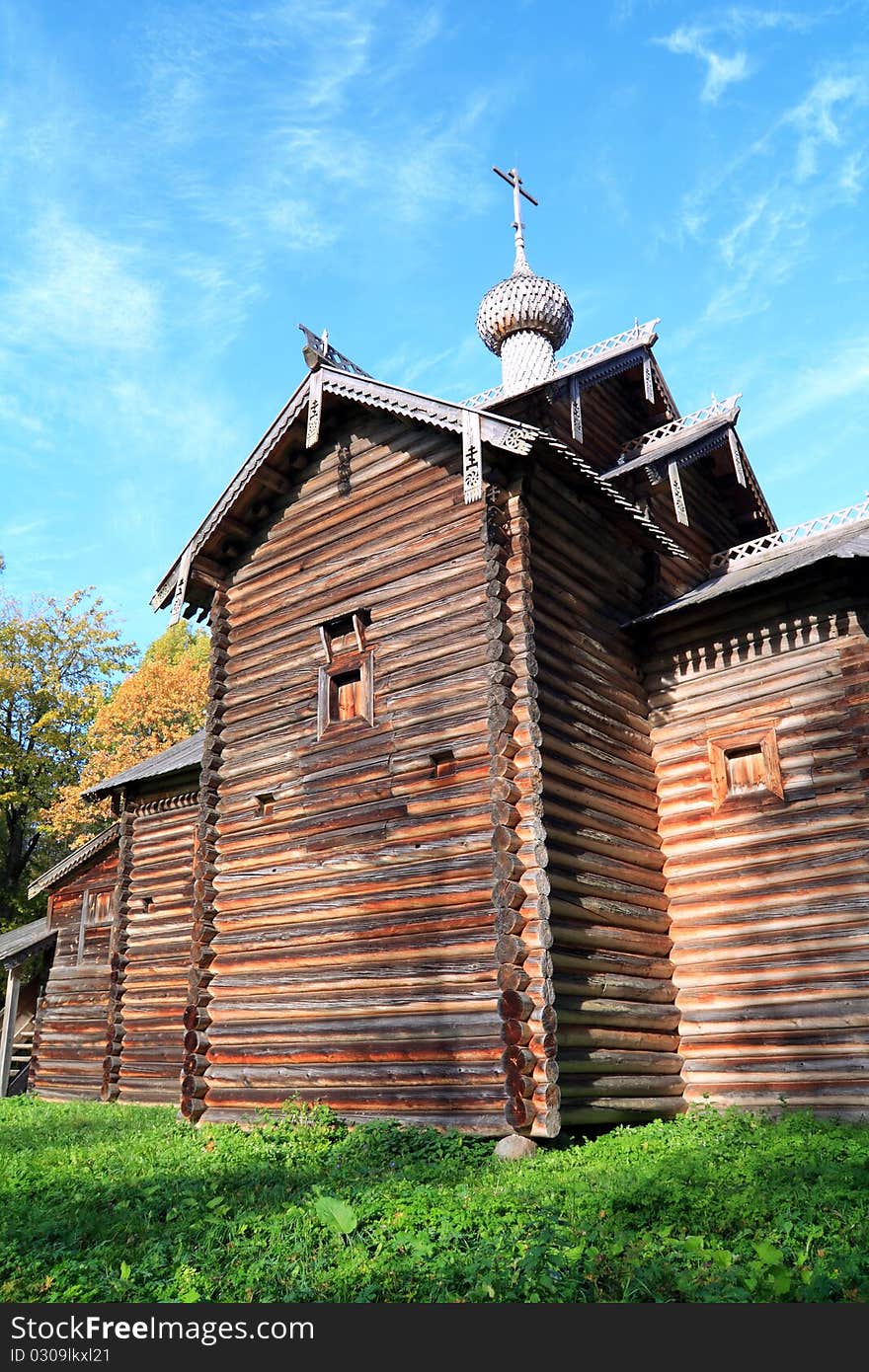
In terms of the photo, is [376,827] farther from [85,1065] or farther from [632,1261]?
[85,1065]

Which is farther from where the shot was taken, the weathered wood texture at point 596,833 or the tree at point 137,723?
the tree at point 137,723

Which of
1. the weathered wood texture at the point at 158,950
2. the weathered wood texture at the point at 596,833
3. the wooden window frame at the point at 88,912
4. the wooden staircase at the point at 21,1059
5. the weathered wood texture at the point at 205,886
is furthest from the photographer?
the wooden staircase at the point at 21,1059

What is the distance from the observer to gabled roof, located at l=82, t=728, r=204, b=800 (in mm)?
18859

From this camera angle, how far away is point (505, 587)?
12.4 meters

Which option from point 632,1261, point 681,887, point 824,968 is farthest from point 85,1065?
point 632,1261

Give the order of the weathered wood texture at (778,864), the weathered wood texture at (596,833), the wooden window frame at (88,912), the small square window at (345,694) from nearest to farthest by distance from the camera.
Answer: the weathered wood texture at (596,833) → the weathered wood texture at (778,864) → the small square window at (345,694) → the wooden window frame at (88,912)

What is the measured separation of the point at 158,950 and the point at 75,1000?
396 cm

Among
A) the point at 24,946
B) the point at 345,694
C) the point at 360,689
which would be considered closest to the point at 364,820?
the point at 360,689

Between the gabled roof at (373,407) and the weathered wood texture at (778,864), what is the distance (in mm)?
2249

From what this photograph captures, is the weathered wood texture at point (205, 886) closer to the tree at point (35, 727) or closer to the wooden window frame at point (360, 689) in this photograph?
→ the wooden window frame at point (360, 689)

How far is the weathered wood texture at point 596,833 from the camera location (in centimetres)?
1141

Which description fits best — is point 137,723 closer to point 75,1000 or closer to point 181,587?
point 75,1000

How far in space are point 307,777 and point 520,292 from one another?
11929 millimetres

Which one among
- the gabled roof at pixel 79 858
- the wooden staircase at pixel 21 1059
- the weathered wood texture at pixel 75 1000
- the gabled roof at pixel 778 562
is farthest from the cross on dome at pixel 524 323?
the wooden staircase at pixel 21 1059
